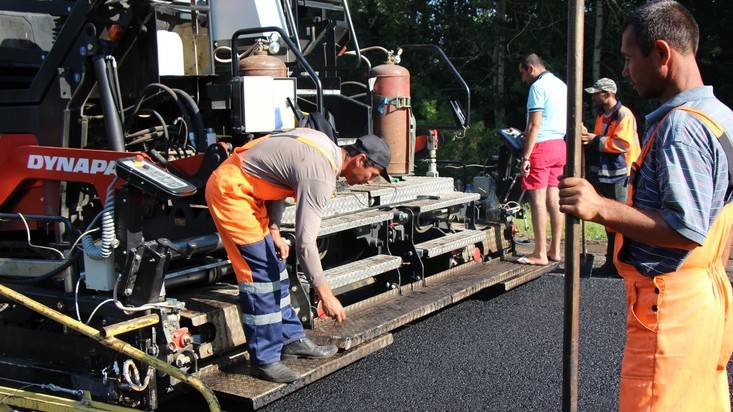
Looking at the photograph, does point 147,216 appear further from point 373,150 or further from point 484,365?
point 484,365

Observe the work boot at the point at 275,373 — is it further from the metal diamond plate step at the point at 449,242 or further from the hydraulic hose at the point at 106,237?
the metal diamond plate step at the point at 449,242

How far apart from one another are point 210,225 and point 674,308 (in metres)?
2.73

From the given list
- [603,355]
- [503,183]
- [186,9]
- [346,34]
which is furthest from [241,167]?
[503,183]

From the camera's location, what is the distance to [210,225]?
4.33m

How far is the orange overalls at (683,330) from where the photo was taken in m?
2.29

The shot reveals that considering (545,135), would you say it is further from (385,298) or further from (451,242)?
(385,298)

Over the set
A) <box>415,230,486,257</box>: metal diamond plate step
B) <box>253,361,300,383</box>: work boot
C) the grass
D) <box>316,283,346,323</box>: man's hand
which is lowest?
the grass

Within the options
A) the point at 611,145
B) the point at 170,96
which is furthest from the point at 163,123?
the point at 611,145

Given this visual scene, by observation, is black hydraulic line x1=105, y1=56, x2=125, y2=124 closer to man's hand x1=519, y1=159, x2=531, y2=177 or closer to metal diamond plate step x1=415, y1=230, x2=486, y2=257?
metal diamond plate step x1=415, y1=230, x2=486, y2=257

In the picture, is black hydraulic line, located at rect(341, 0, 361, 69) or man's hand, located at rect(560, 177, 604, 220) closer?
man's hand, located at rect(560, 177, 604, 220)

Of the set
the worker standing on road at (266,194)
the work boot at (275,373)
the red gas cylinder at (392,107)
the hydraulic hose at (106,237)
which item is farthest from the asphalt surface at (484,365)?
the red gas cylinder at (392,107)

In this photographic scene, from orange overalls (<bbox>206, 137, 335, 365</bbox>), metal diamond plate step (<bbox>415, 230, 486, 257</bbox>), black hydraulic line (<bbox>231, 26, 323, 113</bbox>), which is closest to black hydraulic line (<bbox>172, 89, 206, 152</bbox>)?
black hydraulic line (<bbox>231, 26, 323, 113</bbox>)

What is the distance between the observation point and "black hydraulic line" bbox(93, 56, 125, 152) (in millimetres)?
4328

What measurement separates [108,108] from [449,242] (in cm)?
279
